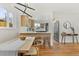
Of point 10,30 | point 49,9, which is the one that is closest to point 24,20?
point 10,30

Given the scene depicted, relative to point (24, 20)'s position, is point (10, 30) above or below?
below

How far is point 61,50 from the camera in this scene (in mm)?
1563

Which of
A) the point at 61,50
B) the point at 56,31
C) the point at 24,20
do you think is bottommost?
the point at 61,50

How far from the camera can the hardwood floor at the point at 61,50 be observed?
1550 millimetres

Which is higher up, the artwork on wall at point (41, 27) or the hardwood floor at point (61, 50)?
the artwork on wall at point (41, 27)

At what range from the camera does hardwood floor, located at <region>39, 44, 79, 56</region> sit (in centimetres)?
155

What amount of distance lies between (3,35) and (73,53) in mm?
826

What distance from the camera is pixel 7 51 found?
152 cm

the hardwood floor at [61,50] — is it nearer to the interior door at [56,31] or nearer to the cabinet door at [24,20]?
the interior door at [56,31]

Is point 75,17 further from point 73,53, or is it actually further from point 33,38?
point 33,38

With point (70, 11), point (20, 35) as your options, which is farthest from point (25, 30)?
point (70, 11)

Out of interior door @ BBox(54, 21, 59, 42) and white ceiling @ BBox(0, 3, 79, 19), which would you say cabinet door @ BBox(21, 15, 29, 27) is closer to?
white ceiling @ BBox(0, 3, 79, 19)

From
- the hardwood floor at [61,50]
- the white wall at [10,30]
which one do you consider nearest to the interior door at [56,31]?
the hardwood floor at [61,50]

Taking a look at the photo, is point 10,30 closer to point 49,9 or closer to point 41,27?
point 41,27
